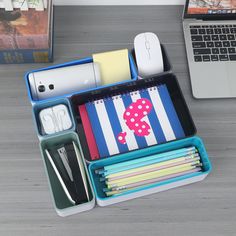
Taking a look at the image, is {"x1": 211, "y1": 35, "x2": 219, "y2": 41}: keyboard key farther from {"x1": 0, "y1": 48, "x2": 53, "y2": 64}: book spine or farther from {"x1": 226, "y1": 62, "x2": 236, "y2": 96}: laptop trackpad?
{"x1": 0, "y1": 48, "x2": 53, "y2": 64}: book spine

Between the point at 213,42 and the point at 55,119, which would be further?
the point at 213,42

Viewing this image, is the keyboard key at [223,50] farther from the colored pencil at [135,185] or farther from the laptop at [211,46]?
the colored pencil at [135,185]

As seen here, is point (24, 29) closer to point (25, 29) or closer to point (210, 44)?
point (25, 29)

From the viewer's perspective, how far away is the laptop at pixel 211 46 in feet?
3.16

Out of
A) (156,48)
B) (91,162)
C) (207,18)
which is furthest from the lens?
(207,18)

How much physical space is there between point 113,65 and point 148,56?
88 millimetres

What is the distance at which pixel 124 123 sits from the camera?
0.90 metres

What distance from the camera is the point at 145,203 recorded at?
84 cm

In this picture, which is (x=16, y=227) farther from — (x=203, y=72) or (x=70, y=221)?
(x=203, y=72)

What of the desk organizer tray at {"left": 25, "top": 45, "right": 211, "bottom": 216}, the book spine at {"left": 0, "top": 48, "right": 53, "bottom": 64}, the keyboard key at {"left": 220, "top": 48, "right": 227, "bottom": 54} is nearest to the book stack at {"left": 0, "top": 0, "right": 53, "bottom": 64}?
the book spine at {"left": 0, "top": 48, "right": 53, "bottom": 64}

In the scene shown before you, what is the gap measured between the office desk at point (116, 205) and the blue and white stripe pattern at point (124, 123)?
0.24 ft

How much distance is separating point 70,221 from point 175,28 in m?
0.61

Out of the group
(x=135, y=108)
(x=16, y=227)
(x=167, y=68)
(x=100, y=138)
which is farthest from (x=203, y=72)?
(x=16, y=227)

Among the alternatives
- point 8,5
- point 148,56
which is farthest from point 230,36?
point 8,5
